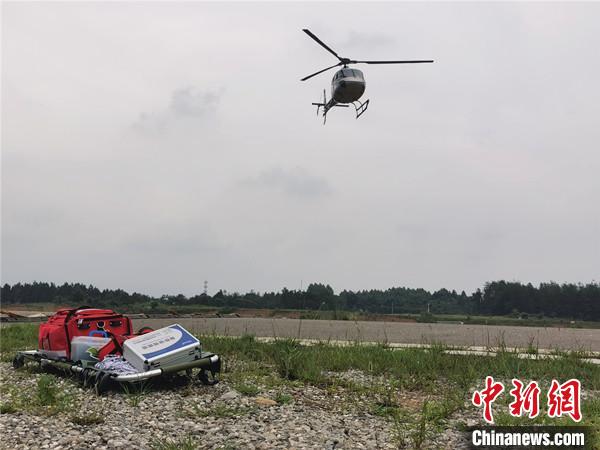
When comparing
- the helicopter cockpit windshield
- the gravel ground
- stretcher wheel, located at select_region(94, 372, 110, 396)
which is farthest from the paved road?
the helicopter cockpit windshield

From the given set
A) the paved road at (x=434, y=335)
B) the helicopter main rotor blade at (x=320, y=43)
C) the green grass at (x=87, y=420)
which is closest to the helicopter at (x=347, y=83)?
the helicopter main rotor blade at (x=320, y=43)

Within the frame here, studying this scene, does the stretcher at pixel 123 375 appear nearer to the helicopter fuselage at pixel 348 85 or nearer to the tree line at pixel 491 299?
the helicopter fuselage at pixel 348 85

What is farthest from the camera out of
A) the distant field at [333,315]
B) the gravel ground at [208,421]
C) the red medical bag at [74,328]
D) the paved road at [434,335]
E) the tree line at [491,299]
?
the tree line at [491,299]

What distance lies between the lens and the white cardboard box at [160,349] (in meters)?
7.34

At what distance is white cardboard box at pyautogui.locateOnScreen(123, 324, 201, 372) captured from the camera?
7340mm

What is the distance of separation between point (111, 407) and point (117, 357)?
136 cm

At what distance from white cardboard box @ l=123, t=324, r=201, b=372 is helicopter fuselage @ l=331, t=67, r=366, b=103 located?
13.7 meters

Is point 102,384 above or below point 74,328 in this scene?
below

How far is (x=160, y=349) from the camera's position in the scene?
7.53 m

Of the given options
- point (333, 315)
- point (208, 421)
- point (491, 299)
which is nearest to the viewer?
point (208, 421)

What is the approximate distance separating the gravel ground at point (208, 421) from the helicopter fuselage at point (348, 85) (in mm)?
13993

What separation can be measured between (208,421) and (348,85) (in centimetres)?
1556

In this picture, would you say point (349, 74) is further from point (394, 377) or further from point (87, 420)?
point (87, 420)

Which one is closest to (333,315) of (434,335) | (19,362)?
(434,335)
